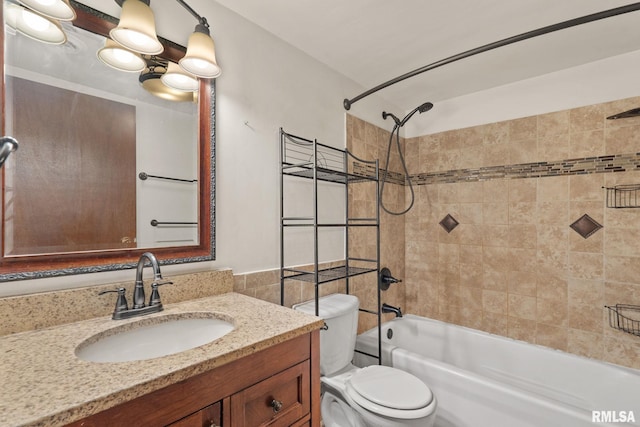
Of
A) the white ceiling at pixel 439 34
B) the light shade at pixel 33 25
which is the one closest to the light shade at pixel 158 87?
the light shade at pixel 33 25

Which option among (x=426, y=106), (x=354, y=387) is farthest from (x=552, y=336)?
(x=426, y=106)

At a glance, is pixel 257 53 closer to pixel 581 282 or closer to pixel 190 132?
pixel 190 132

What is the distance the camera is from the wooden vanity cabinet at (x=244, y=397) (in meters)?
0.64

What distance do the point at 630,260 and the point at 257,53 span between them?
102 inches

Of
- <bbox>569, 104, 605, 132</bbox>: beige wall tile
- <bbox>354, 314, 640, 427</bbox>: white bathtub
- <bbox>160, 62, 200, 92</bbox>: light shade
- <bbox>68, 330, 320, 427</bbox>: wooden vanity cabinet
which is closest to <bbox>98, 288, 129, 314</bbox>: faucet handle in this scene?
<bbox>68, 330, 320, 427</bbox>: wooden vanity cabinet

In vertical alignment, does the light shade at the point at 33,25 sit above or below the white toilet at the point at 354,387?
above

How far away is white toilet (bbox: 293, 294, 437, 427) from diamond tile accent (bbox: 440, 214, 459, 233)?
50.1 inches

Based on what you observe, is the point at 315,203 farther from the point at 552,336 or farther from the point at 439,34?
the point at 552,336

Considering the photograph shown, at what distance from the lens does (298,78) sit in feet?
6.00

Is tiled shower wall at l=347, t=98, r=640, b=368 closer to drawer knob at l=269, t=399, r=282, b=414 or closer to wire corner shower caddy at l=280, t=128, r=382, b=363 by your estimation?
wire corner shower caddy at l=280, t=128, r=382, b=363

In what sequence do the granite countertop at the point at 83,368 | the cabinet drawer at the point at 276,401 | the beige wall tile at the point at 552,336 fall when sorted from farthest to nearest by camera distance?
the beige wall tile at the point at 552,336 → the cabinet drawer at the point at 276,401 → the granite countertop at the point at 83,368

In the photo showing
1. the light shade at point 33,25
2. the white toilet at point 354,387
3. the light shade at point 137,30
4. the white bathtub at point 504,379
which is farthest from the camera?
the white bathtub at point 504,379

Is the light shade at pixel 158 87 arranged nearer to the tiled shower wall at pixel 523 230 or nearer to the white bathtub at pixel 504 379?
Answer: the tiled shower wall at pixel 523 230

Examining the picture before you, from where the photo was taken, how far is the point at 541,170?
2141mm
